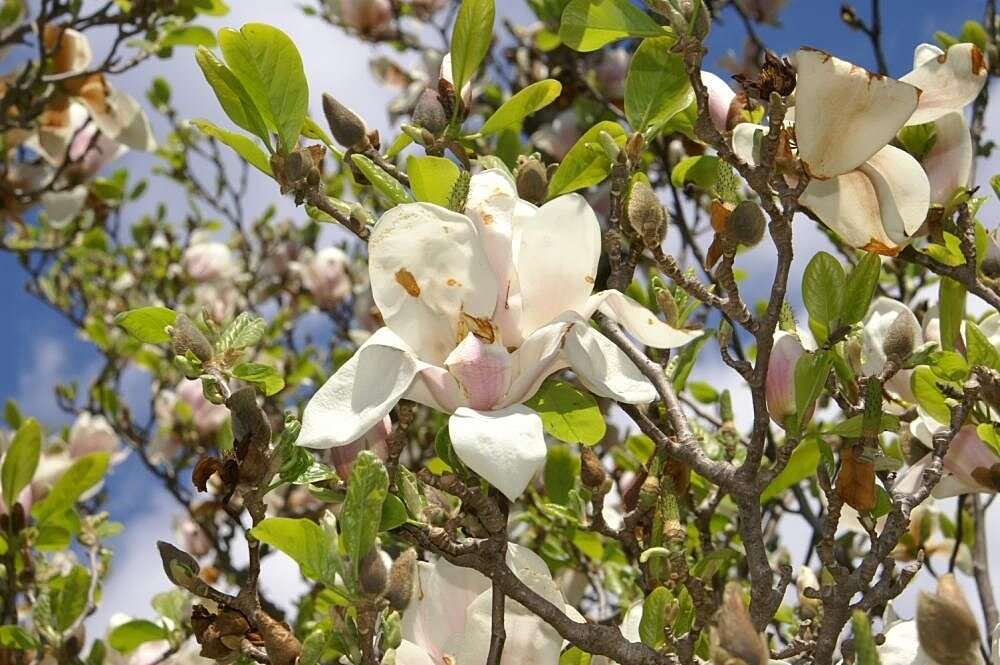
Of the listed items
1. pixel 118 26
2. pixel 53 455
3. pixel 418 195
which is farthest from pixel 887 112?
pixel 118 26

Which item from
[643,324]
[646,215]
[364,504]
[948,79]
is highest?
[948,79]

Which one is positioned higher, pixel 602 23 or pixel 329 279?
pixel 602 23

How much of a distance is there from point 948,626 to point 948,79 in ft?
1.90

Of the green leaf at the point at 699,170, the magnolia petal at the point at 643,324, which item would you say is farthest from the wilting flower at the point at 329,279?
the magnolia petal at the point at 643,324

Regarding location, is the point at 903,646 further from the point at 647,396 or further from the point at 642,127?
the point at 642,127

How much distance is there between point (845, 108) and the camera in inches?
35.9

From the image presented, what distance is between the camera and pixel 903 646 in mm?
998

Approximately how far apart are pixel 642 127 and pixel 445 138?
9.0 inches

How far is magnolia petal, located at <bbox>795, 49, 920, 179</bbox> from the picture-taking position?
35.5 inches

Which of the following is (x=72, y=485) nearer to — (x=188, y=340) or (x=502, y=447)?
(x=188, y=340)

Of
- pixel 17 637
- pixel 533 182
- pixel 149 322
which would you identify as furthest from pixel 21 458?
pixel 533 182

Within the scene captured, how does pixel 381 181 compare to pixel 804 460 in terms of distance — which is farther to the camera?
pixel 804 460

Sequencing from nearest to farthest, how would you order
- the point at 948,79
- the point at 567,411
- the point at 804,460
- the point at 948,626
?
1. the point at 948,626
2. the point at 567,411
3. the point at 948,79
4. the point at 804,460

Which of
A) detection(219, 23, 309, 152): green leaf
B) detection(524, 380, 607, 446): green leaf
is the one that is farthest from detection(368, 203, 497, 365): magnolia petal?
detection(219, 23, 309, 152): green leaf
